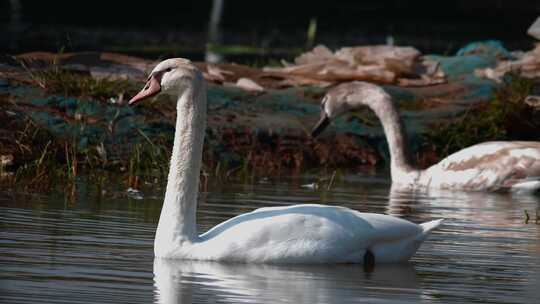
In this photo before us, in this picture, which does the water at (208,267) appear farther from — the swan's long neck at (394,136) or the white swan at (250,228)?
the swan's long neck at (394,136)

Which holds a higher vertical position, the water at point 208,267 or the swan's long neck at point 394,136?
the swan's long neck at point 394,136

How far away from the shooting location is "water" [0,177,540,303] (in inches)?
277

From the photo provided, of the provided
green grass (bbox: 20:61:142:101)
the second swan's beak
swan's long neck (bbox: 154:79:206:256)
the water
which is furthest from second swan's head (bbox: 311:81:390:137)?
swan's long neck (bbox: 154:79:206:256)

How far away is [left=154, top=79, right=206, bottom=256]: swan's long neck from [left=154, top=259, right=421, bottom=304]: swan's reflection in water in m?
0.31

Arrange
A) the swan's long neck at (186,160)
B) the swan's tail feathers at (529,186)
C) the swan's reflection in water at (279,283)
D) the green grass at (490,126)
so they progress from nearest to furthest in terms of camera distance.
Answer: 1. the swan's reflection in water at (279,283)
2. the swan's long neck at (186,160)
3. the swan's tail feathers at (529,186)
4. the green grass at (490,126)

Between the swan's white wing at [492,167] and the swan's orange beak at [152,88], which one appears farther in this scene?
the swan's white wing at [492,167]

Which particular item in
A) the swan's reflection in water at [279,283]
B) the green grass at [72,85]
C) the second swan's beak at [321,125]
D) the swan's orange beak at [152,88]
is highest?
the green grass at [72,85]

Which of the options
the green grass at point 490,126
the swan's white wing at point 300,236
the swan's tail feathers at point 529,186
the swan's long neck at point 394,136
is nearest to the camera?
the swan's white wing at point 300,236

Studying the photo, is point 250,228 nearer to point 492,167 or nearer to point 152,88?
point 152,88

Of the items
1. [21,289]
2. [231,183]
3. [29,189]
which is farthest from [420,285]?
[231,183]

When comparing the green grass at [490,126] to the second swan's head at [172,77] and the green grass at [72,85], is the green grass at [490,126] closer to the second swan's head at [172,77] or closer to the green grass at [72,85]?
the green grass at [72,85]

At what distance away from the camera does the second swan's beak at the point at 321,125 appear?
14977 mm

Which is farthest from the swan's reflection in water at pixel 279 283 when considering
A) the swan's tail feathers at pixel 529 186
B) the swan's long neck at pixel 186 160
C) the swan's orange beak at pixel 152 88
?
the swan's tail feathers at pixel 529 186

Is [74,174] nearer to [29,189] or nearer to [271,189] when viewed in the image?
[29,189]
